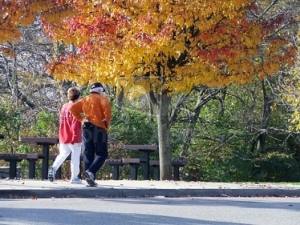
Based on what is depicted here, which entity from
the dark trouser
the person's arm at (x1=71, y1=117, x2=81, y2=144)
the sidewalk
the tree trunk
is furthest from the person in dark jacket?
the tree trunk

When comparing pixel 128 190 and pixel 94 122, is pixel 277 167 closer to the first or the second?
pixel 128 190

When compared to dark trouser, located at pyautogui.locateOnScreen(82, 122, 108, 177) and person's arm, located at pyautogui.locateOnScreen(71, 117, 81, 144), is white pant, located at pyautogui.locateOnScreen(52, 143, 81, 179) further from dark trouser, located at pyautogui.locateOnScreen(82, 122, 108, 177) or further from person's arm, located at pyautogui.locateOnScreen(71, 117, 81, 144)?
dark trouser, located at pyautogui.locateOnScreen(82, 122, 108, 177)

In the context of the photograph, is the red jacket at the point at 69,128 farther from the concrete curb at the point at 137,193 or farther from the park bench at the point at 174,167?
the park bench at the point at 174,167

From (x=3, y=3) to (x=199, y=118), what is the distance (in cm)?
1300

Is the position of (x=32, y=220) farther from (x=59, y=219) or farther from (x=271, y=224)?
(x=271, y=224)

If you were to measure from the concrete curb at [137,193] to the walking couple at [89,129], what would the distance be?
451 millimetres

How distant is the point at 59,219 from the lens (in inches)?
396

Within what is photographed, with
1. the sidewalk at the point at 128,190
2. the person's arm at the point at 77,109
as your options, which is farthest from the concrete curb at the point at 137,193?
the person's arm at the point at 77,109

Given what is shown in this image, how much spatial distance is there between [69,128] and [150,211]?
373 cm

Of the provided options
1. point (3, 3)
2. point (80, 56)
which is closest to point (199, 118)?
point (80, 56)

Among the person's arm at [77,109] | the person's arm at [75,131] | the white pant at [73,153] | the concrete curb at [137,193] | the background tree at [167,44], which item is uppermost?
the background tree at [167,44]

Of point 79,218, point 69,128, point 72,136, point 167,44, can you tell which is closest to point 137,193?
point 72,136

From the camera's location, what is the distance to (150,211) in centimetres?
1118

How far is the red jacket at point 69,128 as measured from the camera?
14.2m
